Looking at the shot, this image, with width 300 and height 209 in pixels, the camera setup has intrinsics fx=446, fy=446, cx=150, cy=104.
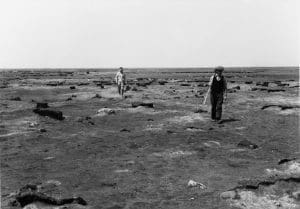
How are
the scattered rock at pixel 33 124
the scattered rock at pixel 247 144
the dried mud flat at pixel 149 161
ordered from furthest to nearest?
the scattered rock at pixel 33 124
the scattered rock at pixel 247 144
the dried mud flat at pixel 149 161

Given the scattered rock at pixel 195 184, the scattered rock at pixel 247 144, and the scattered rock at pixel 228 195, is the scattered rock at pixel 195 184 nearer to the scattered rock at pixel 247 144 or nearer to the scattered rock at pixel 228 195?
the scattered rock at pixel 228 195

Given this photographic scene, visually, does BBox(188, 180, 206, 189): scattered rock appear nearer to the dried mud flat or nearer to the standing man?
the dried mud flat

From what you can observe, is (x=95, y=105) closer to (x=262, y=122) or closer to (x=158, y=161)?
(x=262, y=122)

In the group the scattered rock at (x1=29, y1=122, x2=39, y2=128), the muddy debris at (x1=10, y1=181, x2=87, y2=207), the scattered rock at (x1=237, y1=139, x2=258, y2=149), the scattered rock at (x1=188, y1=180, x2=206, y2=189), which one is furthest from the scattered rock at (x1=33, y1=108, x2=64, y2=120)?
the muddy debris at (x1=10, y1=181, x2=87, y2=207)

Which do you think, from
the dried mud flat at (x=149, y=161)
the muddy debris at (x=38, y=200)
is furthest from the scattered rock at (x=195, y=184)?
the muddy debris at (x=38, y=200)

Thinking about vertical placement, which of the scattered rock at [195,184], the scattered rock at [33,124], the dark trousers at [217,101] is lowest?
the scattered rock at [33,124]

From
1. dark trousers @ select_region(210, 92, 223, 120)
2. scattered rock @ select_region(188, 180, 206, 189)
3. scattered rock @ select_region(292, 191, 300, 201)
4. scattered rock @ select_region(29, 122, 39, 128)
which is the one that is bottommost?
scattered rock @ select_region(29, 122, 39, 128)

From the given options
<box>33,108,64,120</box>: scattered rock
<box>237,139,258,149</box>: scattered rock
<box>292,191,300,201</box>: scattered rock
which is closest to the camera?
<box>292,191,300,201</box>: scattered rock

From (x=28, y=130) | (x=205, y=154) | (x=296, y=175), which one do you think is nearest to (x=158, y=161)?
(x=205, y=154)

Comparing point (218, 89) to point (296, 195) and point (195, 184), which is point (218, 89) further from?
point (296, 195)

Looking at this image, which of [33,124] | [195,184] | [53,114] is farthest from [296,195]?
[53,114]

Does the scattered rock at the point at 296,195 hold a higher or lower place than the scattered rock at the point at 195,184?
higher

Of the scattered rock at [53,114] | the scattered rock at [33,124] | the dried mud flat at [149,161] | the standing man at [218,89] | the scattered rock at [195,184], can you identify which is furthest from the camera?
the scattered rock at [53,114]

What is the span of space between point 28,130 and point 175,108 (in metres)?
10.5
